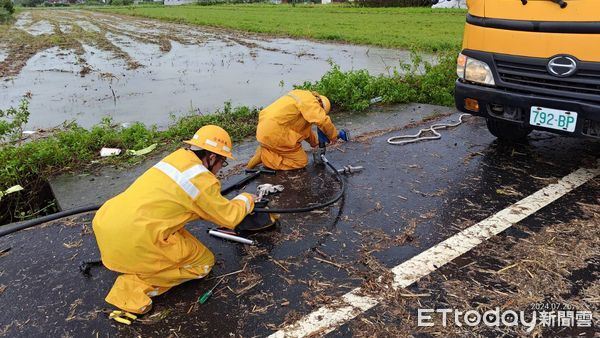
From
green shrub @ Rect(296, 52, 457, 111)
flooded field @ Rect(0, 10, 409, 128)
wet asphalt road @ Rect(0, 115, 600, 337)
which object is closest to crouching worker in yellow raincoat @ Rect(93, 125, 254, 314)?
wet asphalt road @ Rect(0, 115, 600, 337)

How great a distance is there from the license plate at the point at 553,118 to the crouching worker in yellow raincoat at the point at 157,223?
9.11ft

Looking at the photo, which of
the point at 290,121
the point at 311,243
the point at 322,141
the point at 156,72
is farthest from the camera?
the point at 156,72

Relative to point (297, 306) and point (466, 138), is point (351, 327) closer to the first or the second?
point (297, 306)

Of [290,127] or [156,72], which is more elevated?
[290,127]

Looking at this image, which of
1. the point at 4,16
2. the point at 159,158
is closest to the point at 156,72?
the point at 159,158

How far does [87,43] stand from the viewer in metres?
19.2

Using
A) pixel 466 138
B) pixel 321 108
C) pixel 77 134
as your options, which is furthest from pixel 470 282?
pixel 77 134

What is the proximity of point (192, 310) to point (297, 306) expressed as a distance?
639 mm

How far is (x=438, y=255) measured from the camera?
321 centimetres

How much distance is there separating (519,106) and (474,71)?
0.59 meters

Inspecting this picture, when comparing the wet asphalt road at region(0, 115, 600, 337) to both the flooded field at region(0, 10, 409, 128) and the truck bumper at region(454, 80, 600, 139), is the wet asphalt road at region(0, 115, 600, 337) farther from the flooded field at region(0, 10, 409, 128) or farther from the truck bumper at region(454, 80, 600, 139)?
the flooded field at region(0, 10, 409, 128)

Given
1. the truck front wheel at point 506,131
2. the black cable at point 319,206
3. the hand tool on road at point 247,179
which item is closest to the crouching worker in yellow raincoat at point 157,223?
the black cable at point 319,206

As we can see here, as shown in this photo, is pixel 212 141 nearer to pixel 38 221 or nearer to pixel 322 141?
pixel 38 221

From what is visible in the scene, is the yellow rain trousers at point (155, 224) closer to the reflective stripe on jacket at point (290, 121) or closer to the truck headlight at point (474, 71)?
the reflective stripe on jacket at point (290, 121)
